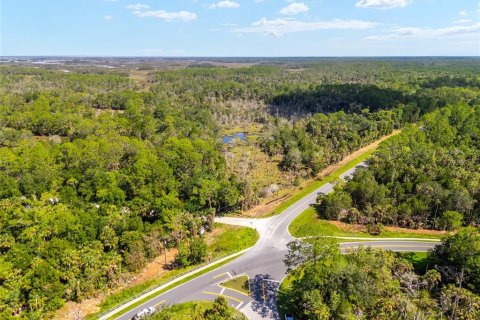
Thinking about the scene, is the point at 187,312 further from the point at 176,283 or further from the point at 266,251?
the point at 266,251

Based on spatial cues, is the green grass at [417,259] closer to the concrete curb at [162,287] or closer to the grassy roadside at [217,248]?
the grassy roadside at [217,248]

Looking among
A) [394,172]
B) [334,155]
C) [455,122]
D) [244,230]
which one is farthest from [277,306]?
[455,122]

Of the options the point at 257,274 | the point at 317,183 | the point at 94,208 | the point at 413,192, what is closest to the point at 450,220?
the point at 413,192

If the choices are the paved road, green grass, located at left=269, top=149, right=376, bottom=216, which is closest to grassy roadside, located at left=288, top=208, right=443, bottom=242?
the paved road

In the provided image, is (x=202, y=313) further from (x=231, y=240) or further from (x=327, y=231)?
(x=327, y=231)

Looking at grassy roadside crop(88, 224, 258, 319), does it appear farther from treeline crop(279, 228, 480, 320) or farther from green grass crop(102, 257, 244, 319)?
treeline crop(279, 228, 480, 320)

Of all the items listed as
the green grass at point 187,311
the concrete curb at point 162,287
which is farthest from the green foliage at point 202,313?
the concrete curb at point 162,287
